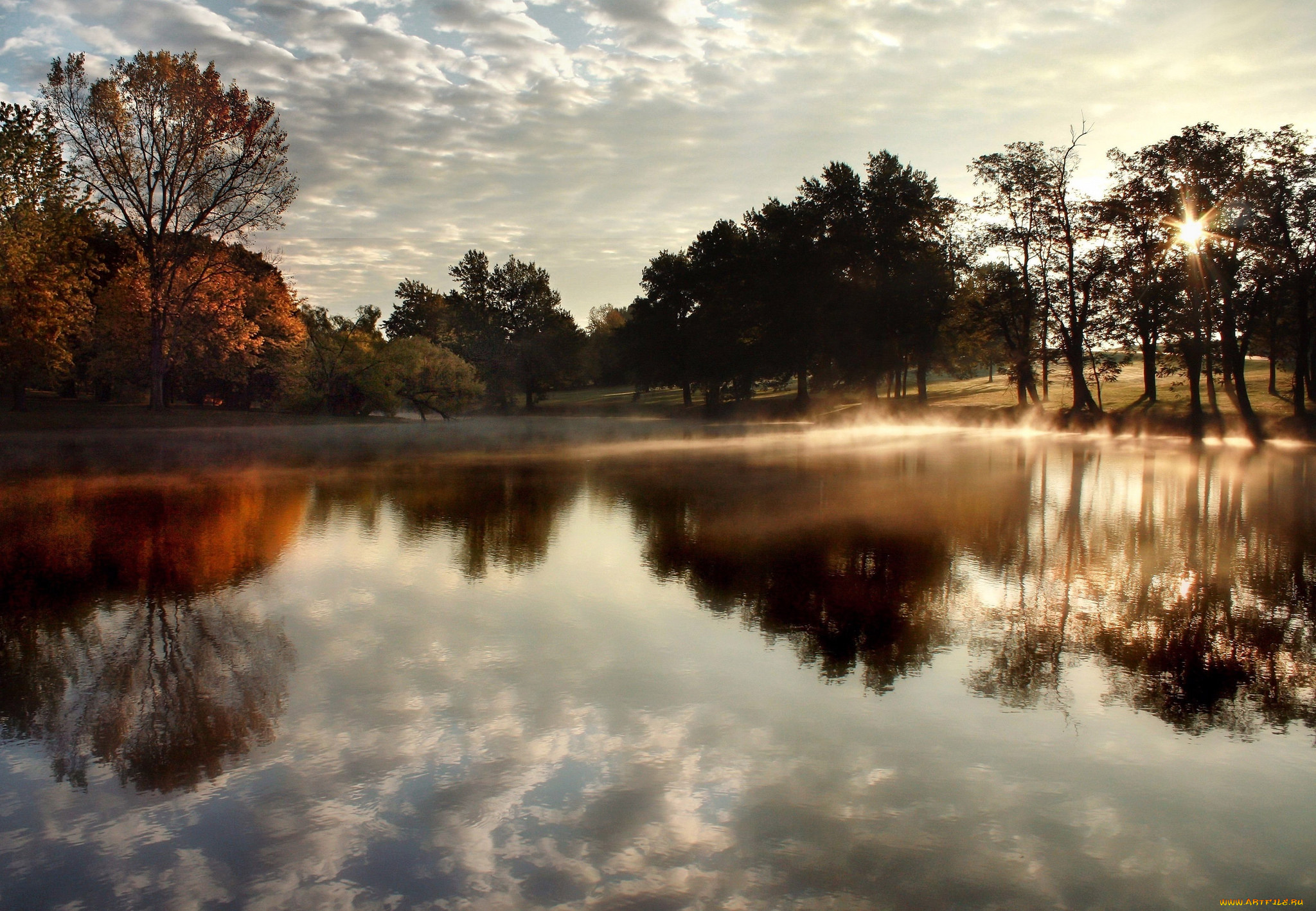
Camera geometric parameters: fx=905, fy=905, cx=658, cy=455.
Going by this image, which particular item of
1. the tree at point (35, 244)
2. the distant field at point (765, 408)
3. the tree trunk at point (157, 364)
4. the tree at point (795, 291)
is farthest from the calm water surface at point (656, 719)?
the tree at point (795, 291)

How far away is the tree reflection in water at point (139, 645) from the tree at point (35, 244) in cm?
2617

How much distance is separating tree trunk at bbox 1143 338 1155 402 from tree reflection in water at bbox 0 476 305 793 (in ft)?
146

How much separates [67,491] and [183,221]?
96.6 feet

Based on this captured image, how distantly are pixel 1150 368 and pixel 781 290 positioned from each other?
22337mm

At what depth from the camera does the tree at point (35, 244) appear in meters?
33.7

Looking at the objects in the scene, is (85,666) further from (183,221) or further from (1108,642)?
(183,221)

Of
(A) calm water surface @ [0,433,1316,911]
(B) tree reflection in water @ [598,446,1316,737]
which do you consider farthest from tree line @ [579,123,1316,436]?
(A) calm water surface @ [0,433,1316,911]

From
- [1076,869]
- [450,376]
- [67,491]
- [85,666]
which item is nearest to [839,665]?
[1076,869]

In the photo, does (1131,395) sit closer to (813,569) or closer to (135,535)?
(813,569)

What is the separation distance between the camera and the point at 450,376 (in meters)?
56.7

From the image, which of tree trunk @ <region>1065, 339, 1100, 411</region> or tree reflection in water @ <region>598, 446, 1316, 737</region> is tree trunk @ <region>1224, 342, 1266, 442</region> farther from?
tree reflection in water @ <region>598, 446, 1316, 737</region>

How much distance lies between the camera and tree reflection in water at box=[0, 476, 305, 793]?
5.01m

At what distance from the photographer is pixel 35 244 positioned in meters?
34.5

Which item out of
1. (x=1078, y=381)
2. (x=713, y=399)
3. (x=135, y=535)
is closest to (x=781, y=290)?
(x=713, y=399)
